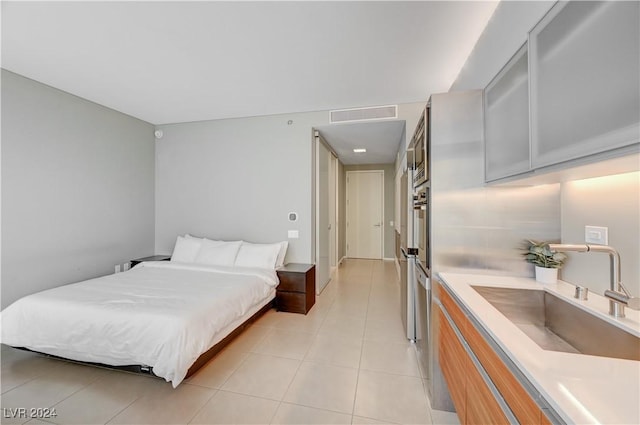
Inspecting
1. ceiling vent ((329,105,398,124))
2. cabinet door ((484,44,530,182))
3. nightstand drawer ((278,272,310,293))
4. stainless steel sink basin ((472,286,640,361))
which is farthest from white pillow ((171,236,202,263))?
cabinet door ((484,44,530,182))

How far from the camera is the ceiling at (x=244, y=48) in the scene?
5.92ft

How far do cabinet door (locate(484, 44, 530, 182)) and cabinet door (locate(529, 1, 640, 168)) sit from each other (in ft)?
0.36

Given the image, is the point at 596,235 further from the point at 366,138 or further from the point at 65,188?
the point at 65,188

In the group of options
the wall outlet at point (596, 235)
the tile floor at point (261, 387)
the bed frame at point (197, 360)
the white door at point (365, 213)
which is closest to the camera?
the wall outlet at point (596, 235)

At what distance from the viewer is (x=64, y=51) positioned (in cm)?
228

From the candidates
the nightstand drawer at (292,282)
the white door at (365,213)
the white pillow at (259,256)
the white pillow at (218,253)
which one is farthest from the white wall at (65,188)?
the white door at (365,213)

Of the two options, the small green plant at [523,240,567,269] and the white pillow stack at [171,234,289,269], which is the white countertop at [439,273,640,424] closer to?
the small green plant at [523,240,567,269]

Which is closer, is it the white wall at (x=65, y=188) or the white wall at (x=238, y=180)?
the white wall at (x=65, y=188)

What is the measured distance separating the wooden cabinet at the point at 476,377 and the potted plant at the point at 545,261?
57 cm

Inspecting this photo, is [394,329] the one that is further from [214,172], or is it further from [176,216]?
[176,216]

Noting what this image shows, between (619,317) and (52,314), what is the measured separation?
349 centimetres

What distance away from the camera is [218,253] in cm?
357

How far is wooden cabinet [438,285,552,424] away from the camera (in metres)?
0.78

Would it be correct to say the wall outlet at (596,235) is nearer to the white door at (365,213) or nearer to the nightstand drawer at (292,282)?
the nightstand drawer at (292,282)
